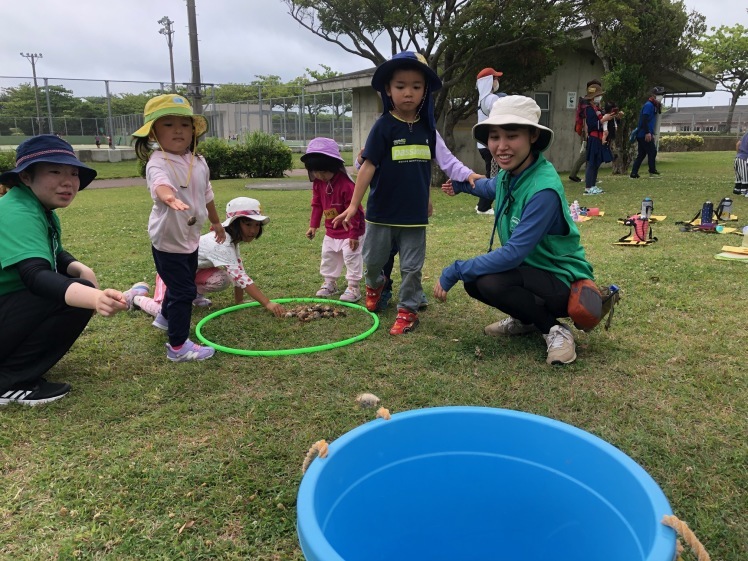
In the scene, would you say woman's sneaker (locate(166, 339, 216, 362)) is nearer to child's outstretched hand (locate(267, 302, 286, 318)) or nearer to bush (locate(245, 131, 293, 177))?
child's outstretched hand (locate(267, 302, 286, 318))

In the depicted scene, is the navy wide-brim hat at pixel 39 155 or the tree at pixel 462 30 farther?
the tree at pixel 462 30

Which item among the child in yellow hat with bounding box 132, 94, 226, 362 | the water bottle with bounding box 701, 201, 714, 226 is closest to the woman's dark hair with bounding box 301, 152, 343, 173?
Result: the child in yellow hat with bounding box 132, 94, 226, 362

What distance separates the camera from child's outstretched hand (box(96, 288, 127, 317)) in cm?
215

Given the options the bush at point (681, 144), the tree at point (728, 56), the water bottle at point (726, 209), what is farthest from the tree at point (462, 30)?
the tree at point (728, 56)

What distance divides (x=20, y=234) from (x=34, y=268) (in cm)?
21

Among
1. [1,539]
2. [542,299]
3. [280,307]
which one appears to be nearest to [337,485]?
[1,539]

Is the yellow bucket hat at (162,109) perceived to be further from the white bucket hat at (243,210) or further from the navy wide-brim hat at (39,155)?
the white bucket hat at (243,210)

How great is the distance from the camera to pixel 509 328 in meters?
3.52

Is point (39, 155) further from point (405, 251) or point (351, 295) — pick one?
point (351, 295)

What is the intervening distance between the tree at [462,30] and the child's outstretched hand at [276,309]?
9102 millimetres

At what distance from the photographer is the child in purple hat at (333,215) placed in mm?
4398

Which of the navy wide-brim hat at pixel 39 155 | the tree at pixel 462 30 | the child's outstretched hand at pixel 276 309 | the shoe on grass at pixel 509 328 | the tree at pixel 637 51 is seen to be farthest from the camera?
the tree at pixel 637 51

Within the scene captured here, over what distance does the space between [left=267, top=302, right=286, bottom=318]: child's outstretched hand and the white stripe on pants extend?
0.75 meters

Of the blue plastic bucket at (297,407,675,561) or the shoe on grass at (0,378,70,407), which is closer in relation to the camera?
the blue plastic bucket at (297,407,675,561)
